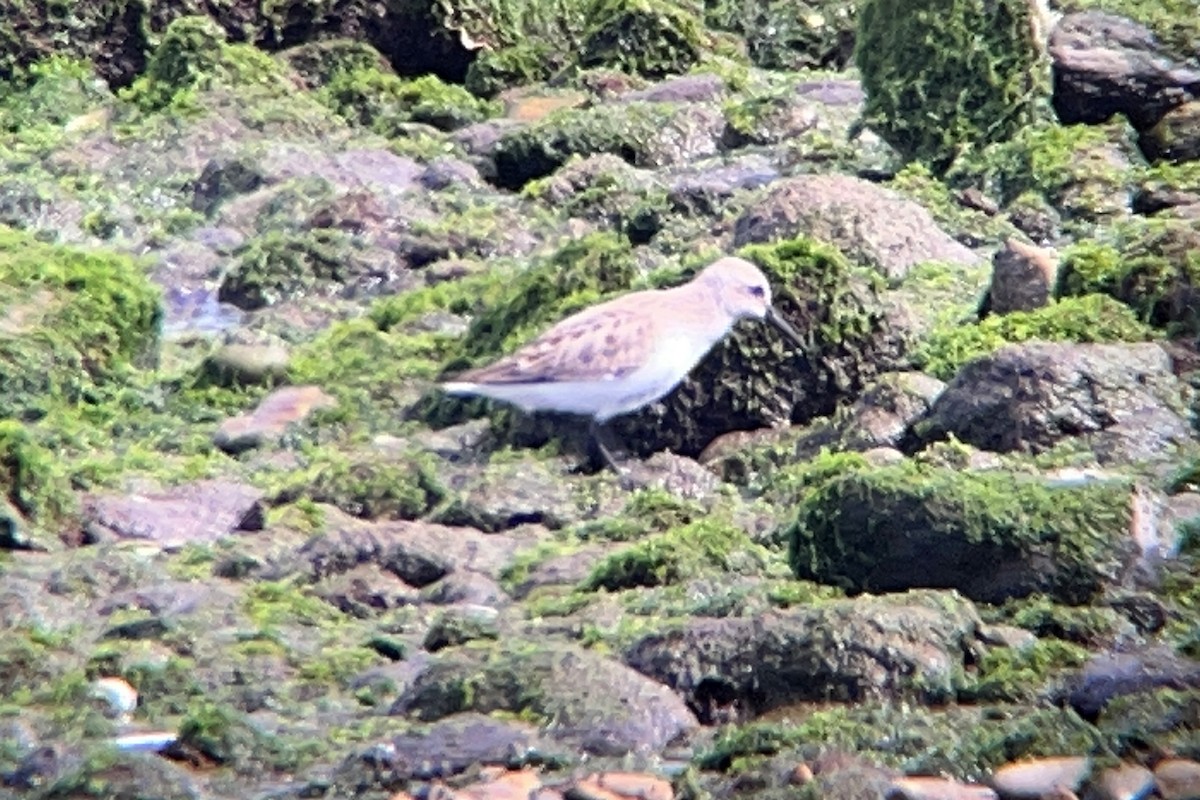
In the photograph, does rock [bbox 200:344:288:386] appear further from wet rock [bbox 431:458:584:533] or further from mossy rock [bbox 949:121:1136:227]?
mossy rock [bbox 949:121:1136:227]

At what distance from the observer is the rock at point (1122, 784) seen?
657 cm

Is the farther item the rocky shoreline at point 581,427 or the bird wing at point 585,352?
the bird wing at point 585,352

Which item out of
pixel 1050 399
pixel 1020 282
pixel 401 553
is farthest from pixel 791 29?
pixel 401 553

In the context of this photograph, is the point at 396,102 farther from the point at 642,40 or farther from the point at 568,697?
the point at 568,697

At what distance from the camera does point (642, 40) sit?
20.4 meters

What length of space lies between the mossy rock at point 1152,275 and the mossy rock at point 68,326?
469 centimetres

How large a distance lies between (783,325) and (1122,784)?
5693mm

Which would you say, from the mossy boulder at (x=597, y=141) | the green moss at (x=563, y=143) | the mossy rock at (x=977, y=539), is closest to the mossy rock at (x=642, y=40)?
the mossy boulder at (x=597, y=141)

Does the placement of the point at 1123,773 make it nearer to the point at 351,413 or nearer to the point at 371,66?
the point at 351,413

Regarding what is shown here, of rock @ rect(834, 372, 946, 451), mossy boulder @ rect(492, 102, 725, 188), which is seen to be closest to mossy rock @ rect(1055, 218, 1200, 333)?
rock @ rect(834, 372, 946, 451)

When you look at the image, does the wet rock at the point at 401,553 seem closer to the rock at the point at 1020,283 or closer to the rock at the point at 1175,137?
the rock at the point at 1020,283

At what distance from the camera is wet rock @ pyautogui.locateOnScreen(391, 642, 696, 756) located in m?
7.85

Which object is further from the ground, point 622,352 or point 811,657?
point 811,657

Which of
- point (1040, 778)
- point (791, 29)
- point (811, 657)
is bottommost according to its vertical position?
point (791, 29)
